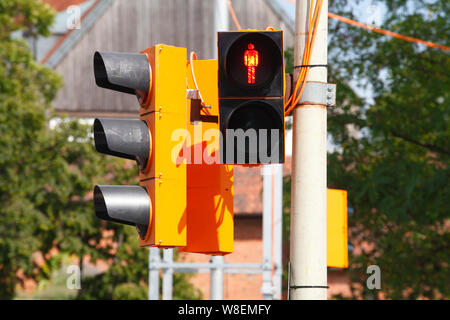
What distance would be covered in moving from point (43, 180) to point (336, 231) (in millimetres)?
25868

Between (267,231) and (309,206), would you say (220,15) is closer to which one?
(267,231)

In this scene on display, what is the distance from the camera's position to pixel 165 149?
6051mm

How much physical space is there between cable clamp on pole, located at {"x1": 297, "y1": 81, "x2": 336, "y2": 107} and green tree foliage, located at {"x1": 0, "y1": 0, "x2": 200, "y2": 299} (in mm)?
23616

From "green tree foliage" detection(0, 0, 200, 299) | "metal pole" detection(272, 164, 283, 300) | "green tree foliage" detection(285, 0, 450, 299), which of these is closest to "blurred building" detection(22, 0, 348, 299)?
"green tree foliage" detection(0, 0, 200, 299)

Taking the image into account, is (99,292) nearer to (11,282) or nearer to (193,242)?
(11,282)

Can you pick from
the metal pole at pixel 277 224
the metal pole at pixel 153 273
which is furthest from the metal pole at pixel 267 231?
the metal pole at pixel 153 273

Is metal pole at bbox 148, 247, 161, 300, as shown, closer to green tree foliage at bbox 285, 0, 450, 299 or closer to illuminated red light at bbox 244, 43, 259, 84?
green tree foliage at bbox 285, 0, 450, 299

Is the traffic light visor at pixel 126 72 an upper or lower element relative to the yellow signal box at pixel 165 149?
upper

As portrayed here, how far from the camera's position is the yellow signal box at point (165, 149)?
6020mm

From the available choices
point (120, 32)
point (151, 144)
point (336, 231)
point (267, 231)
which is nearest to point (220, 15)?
point (267, 231)

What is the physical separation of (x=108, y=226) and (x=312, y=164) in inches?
1022

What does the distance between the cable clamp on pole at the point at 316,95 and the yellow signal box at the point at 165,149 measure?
85cm

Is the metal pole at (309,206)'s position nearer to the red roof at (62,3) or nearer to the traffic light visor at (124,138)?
the traffic light visor at (124,138)
